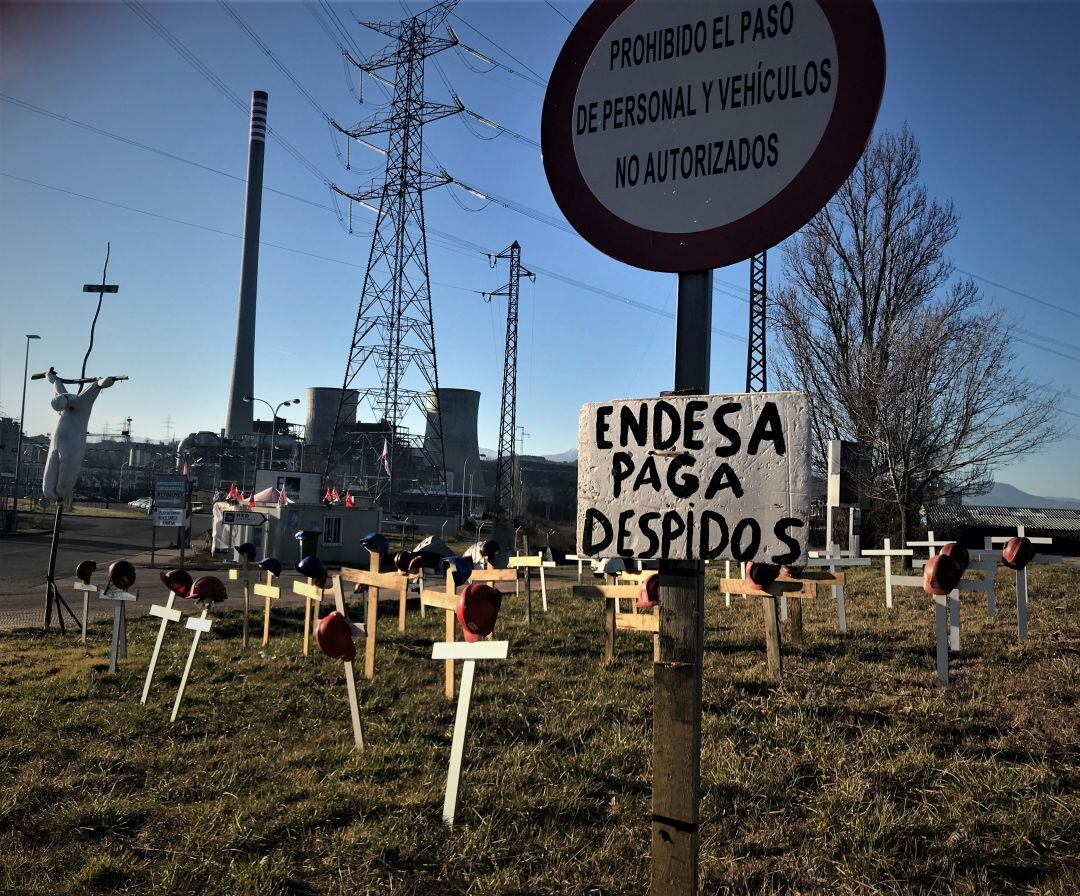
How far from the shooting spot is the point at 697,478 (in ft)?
6.01

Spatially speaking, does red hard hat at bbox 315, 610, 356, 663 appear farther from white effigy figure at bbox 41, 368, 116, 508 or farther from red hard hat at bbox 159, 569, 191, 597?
white effigy figure at bbox 41, 368, 116, 508

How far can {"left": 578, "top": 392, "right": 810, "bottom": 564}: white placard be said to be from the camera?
1.75 m

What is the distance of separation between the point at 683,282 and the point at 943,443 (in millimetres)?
18629

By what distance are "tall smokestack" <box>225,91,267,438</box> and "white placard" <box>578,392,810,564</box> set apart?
227 ft

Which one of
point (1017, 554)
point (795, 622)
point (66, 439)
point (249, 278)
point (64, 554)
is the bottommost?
point (64, 554)

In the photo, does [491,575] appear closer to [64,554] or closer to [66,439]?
[66,439]

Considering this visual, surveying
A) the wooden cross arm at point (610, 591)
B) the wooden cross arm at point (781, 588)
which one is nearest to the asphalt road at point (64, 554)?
the wooden cross arm at point (610, 591)

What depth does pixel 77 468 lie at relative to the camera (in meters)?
9.84

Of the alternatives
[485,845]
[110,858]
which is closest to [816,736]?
A: [485,845]

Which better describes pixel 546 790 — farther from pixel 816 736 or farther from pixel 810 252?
pixel 810 252

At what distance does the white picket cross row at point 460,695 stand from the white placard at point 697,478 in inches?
62.5

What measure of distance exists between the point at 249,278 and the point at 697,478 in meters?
69.7

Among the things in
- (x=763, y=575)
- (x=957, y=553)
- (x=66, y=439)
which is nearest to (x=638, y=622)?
(x=763, y=575)

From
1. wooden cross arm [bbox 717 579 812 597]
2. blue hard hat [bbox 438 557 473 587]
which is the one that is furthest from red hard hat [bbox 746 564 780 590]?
blue hard hat [bbox 438 557 473 587]
